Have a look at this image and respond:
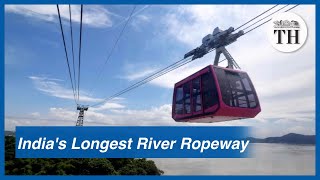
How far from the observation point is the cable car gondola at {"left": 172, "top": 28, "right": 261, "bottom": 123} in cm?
1300

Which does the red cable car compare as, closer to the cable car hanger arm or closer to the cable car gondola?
the cable car gondola

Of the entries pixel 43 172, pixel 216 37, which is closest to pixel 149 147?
pixel 216 37

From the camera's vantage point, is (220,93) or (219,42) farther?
(219,42)

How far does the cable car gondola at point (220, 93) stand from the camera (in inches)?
512

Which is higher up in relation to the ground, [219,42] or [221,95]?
[219,42]

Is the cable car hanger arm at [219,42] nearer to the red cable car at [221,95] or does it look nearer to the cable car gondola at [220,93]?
the cable car gondola at [220,93]

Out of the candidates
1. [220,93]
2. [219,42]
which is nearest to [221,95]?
[220,93]

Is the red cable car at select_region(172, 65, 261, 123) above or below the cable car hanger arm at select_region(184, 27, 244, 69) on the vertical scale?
below

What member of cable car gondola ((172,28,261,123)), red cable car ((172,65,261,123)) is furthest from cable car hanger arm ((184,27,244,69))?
red cable car ((172,65,261,123))

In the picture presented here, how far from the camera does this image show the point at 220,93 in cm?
1288

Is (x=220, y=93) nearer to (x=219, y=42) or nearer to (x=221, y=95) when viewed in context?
(x=221, y=95)

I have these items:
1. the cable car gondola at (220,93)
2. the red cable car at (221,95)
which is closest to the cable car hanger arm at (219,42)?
the cable car gondola at (220,93)

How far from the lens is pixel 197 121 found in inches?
611

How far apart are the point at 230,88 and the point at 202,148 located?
8.69 feet
